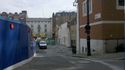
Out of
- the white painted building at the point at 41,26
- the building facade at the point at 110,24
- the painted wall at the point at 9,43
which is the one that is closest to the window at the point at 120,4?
the building facade at the point at 110,24

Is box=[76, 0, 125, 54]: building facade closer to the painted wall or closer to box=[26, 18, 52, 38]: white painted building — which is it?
the painted wall

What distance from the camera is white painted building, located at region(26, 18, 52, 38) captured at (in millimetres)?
183000

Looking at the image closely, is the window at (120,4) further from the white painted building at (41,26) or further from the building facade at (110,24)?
the white painted building at (41,26)

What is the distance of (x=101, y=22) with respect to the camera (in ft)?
143

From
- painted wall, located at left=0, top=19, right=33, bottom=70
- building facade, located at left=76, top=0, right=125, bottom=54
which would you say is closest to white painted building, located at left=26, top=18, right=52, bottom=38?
building facade, located at left=76, top=0, right=125, bottom=54

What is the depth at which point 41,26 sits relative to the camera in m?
187

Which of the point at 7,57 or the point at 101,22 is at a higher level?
the point at 101,22

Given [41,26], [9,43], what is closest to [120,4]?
[9,43]

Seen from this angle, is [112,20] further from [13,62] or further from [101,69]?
[13,62]

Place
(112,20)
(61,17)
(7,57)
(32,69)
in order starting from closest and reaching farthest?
(7,57)
(32,69)
(112,20)
(61,17)

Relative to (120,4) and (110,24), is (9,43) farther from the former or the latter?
(120,4)

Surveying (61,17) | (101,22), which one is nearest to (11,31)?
(101,22)

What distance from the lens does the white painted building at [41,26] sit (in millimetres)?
183000

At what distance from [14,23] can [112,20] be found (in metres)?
28.5
